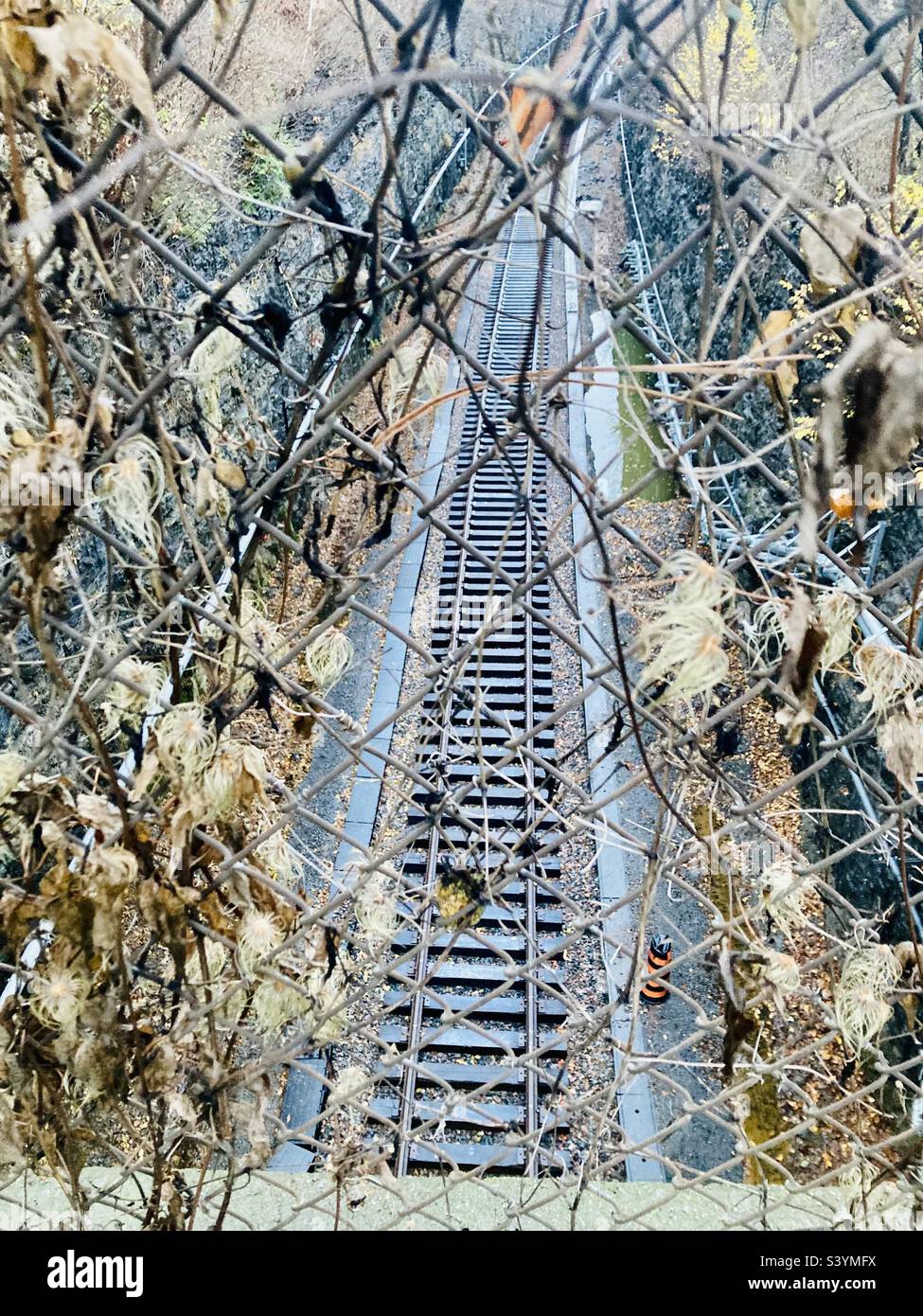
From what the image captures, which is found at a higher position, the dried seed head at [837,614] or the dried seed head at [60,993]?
the dried seed head at [837,614]

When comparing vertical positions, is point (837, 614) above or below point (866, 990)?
above

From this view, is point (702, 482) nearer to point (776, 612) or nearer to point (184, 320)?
point (776, 612)

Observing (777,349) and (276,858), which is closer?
(777,349)

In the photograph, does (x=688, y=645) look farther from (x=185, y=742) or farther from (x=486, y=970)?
(x=486, y=970)

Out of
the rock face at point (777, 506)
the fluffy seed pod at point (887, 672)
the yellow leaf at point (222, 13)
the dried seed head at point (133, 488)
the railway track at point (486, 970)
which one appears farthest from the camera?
the rock face at point (777, 506)

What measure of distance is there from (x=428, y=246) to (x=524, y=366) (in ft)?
0.65

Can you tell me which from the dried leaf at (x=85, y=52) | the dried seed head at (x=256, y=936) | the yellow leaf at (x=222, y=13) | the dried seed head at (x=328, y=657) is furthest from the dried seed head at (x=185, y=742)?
the yellow leaf at (x=222, y=13)

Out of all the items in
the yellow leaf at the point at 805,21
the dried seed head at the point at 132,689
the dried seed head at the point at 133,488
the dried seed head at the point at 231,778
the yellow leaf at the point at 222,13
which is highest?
the yellow leaf at the point at 222,13

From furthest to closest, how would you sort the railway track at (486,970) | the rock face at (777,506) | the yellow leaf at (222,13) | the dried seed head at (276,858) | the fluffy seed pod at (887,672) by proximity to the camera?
the rock face at (777,506) → the railway track at (486,970) → the dried seed head at (276,858) → the fluffy seed pod at (887,672) → the yellow leaf at (222,13)

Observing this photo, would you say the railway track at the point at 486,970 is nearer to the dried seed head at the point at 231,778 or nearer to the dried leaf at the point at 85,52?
the dried seed head at the point at 231,778

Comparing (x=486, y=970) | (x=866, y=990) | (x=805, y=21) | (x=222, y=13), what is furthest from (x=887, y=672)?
(x=486, y=970)

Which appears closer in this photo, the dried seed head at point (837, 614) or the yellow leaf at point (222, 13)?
the yellow leaf at point (222, 13)

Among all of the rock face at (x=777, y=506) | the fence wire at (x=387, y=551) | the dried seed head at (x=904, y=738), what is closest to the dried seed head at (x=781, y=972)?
the fence wire at (x=387, y=551)
